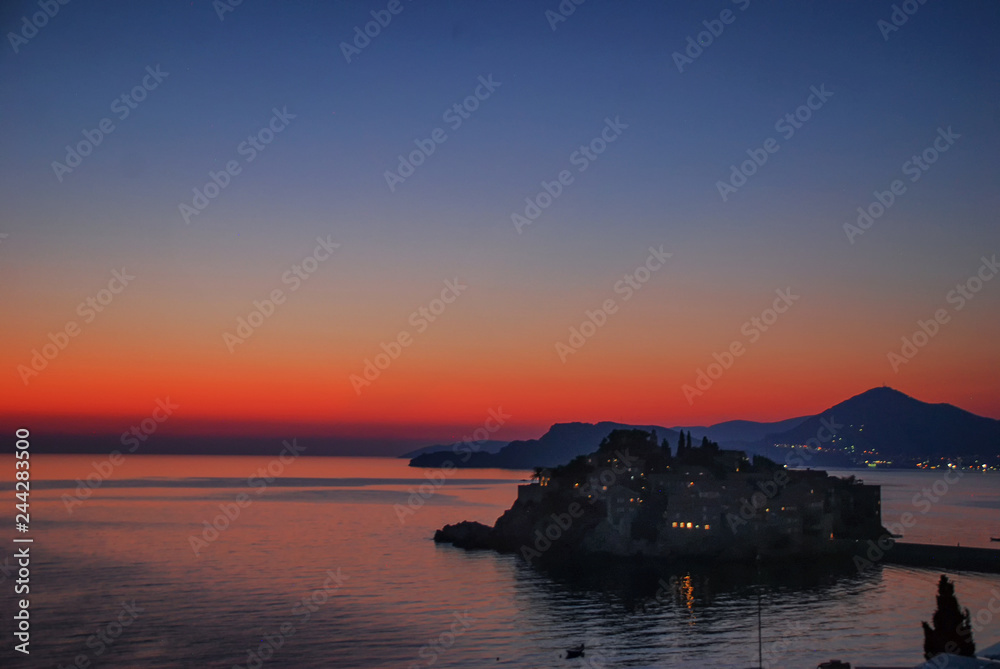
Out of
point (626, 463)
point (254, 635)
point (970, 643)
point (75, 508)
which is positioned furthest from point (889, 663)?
point (75, 508)

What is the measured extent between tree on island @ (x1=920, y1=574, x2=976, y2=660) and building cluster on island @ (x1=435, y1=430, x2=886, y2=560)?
44.2m

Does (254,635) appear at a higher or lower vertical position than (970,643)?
lower

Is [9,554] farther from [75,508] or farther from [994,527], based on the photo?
[994,527]

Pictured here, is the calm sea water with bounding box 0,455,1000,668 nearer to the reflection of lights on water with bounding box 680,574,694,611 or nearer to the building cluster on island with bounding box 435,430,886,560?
the reflection of lights on water with bounding box 680,574,694,611

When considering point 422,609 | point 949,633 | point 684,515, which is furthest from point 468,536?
point 949,633

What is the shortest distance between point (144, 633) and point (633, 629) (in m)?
30.2

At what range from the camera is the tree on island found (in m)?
37.0

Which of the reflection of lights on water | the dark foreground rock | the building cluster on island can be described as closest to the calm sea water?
the reflection of lights on water

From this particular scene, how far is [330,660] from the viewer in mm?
45188

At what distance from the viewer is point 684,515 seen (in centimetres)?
8550

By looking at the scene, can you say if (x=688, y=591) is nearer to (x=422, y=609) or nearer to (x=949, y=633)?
(x=422, y=609)

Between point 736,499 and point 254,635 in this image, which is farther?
point 736,499

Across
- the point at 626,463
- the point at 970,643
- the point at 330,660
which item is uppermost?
the point at 626,463

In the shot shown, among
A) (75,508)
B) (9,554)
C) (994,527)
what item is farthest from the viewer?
(75,508)
